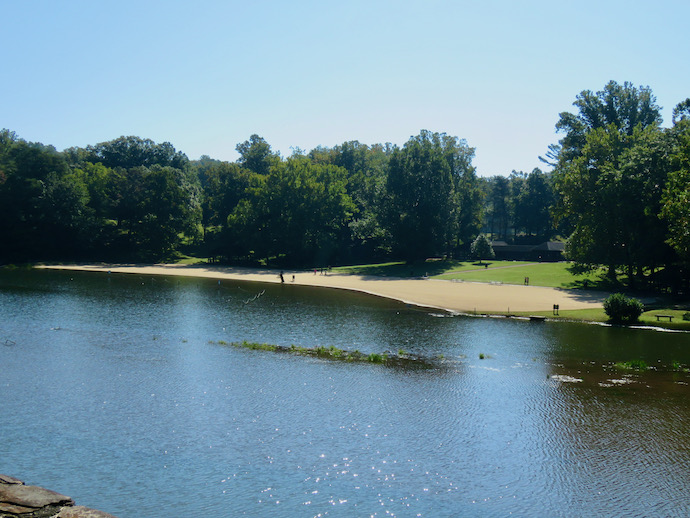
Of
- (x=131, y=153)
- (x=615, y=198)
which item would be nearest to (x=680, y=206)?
(x=615, y=198)

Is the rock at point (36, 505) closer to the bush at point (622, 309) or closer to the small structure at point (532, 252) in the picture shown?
the bush at point (622, 309)

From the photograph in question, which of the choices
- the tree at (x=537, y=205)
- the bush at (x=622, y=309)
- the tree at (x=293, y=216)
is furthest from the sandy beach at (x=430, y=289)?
the tree at (x=537, y=205)

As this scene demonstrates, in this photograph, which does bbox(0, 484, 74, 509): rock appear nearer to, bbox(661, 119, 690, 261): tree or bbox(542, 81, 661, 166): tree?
bbox(661, 119, 690, 261): tree

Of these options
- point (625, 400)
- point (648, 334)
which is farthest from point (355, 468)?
point (648, 334)

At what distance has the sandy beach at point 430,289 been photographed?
189 feet

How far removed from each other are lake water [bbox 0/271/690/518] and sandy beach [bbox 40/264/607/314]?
47.1 ft

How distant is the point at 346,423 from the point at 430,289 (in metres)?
50.1

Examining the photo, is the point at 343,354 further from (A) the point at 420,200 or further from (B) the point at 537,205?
(B) the point at 537,205

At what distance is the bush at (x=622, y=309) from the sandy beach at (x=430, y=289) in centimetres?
802

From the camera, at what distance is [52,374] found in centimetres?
2941

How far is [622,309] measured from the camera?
46406mm

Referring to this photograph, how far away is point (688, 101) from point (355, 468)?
80.9m

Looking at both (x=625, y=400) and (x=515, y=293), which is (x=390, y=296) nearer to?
(x=515, y=293)

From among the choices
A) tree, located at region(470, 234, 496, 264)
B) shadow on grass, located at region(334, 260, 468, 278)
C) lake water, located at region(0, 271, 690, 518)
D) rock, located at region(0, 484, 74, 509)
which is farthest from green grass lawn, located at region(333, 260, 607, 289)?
rock, located at region(0, 484, 74, 509)
